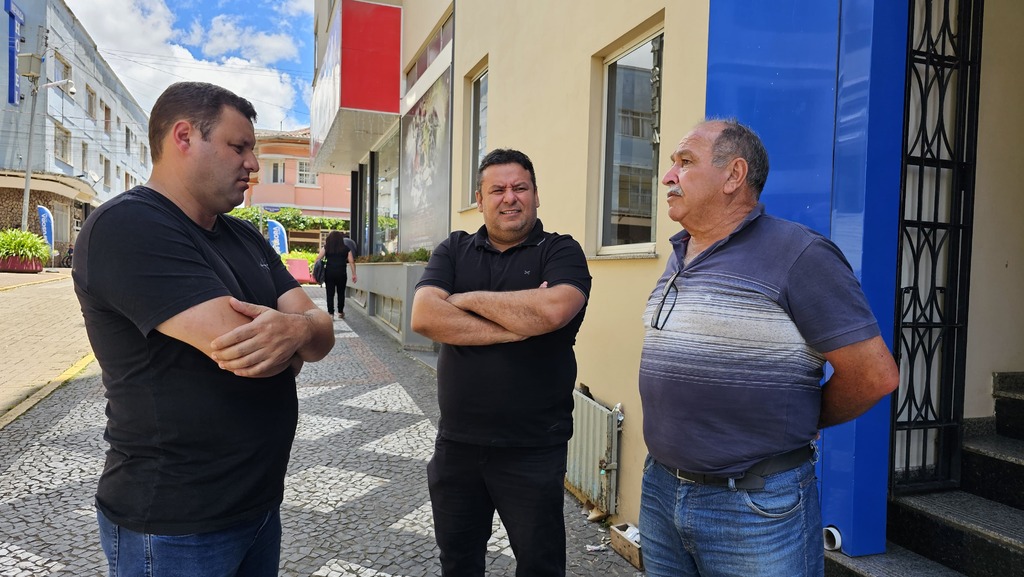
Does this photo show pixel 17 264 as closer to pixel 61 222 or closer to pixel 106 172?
pixel 61 222

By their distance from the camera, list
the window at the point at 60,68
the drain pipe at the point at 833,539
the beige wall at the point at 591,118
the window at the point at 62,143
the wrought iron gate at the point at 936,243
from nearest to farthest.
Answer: the drain pipe at the point at 833,539
the wrought iron gate at the point at 936,243
the beige wall at the point at 591,118
the window at the point at 62,143
the window at the point at 60,68

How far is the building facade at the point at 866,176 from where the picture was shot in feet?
8.39

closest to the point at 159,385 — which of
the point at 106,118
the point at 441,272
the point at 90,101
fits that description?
the point at 441,272

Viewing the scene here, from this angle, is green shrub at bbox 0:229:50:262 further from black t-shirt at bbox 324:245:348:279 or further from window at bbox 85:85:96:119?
window at bbox 85:85:96:119

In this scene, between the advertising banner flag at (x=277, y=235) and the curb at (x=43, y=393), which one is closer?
the curb at (x=43, y=393)

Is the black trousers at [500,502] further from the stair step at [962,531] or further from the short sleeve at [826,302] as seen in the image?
the stair step at [962,531]

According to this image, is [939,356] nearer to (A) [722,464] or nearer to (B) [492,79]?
(A) [722,464]

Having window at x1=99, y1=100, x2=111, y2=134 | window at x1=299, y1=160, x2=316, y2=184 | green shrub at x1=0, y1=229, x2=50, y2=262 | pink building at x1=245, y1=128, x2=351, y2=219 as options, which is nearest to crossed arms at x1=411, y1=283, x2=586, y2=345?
green shrub at x1=0, y1=229, x2=50, y2=262

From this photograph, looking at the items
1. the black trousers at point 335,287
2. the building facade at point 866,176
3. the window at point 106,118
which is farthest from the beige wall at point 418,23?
the window at point 106,118

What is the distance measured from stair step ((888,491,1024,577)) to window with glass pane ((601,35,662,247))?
6.63ft

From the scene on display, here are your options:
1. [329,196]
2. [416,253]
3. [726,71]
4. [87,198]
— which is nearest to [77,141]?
[87,198]

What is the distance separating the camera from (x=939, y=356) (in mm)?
2902

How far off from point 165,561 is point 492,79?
19.6 feet

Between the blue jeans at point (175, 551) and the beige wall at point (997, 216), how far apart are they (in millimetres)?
3274
